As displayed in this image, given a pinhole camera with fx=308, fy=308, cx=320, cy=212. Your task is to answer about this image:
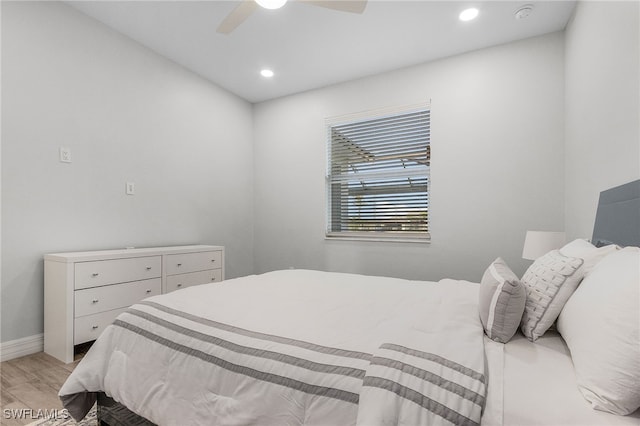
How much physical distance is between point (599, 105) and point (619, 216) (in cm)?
84

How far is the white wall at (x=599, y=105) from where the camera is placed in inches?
57.5

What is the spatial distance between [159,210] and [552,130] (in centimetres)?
387

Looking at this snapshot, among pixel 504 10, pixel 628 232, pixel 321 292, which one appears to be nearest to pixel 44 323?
pixel 321 292

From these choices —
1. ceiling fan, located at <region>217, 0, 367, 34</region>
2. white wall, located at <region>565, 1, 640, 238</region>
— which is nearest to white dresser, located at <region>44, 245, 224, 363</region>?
ceiling fan, located at <region>217, 0, 367, 34</region>

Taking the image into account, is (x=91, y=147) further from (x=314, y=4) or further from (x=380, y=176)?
(x=380, y=176)

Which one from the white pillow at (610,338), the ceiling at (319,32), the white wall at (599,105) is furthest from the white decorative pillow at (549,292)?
the ceiling at (319,32)

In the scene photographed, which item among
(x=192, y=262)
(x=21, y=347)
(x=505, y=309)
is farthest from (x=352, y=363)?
(x=21, y=347)

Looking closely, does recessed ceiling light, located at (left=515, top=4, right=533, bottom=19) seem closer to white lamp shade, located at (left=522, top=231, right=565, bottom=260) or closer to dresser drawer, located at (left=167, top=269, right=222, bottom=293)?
white lamp shade, located at (left=522, top=231, right=565, bottom=260)

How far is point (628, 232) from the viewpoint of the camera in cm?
135

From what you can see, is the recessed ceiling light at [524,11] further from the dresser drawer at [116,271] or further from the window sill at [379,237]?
the dresser drawer at [116,271]

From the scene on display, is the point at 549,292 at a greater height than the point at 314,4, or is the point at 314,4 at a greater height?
the point at 314,4

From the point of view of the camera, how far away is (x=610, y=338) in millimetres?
754

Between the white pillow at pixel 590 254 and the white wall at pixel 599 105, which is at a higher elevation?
the white wall at pixel 599 105

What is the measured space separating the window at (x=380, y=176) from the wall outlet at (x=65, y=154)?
2.59m
